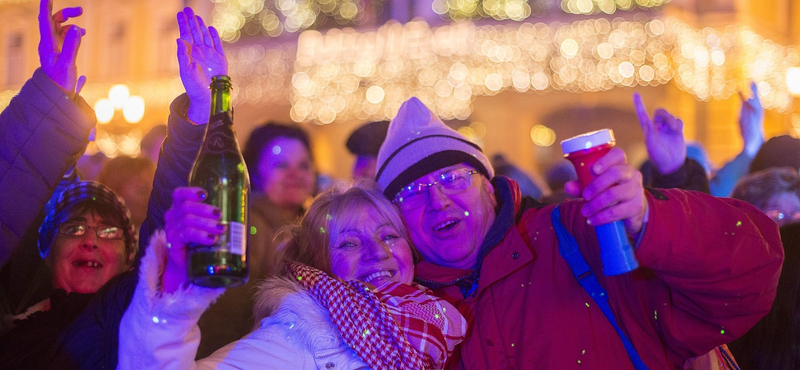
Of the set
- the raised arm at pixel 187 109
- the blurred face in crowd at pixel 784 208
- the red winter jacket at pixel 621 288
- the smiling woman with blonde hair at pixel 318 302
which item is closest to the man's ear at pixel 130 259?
the raised arm at pixel 187 109

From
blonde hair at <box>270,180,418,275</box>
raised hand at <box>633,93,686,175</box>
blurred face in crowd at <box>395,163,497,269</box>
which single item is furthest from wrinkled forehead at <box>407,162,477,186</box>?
raised hand at <box>633,93,686,175</box>

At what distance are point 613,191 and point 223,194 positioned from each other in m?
1.10

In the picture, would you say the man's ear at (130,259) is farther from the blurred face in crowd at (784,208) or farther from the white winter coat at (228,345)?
the blurred face in crowd at (784,208)

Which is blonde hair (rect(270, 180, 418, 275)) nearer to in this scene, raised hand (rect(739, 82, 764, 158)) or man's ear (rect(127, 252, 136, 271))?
man's ear (rect(127, 252, 136, 271))

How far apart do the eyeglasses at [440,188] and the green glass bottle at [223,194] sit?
1069 mm

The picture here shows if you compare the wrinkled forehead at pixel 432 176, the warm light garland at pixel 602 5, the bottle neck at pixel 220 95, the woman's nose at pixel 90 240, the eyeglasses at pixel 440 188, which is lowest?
the woman's nose at pixel 90 240

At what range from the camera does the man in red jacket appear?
6.18 feet

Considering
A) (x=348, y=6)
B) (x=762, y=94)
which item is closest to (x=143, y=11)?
(x=348, y=6)

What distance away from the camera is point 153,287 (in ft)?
5.94

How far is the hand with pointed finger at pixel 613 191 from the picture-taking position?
175 cm

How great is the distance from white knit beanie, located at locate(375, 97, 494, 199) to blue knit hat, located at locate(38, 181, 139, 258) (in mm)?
1137

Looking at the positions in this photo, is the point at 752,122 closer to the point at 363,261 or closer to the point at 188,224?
the point at 363,261

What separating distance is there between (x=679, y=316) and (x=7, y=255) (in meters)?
2.37

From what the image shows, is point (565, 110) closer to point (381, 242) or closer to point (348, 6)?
point (348, 6)
